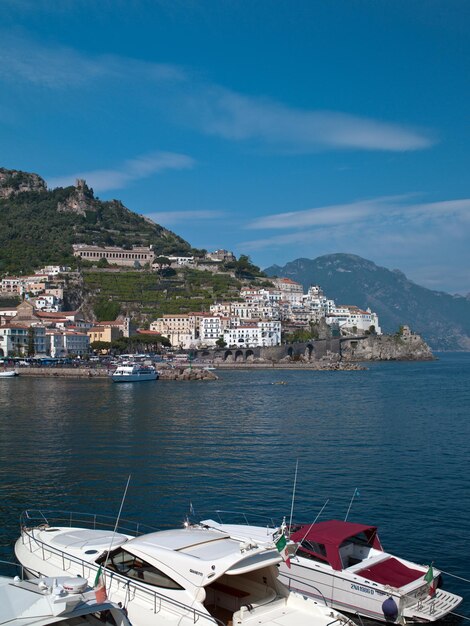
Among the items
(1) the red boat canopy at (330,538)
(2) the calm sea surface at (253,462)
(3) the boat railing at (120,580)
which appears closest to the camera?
(3) the boat railing at (120,580)

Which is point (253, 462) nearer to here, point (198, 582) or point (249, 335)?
point (198, 582)

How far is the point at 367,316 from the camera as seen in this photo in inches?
6476

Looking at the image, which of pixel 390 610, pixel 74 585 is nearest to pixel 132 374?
pixel 390 610

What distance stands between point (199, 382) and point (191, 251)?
96.2 m

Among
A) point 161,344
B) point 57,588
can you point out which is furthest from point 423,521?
point 161,344

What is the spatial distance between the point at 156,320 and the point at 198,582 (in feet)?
386

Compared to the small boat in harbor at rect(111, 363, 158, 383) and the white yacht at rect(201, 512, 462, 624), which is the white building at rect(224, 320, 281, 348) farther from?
the white yacht at rect(201, 512, 462, 624)

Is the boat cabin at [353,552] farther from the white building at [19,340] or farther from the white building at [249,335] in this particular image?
the white building at [249,335]

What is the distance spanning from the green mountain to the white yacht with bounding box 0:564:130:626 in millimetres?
139788

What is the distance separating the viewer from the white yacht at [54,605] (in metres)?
7.73

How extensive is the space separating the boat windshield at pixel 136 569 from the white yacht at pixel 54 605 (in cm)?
158

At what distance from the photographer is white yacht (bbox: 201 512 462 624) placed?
11719 millimetres

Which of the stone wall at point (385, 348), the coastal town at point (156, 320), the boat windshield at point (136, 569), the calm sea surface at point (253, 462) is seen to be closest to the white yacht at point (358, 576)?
the calm sea surface at point (253, 462)

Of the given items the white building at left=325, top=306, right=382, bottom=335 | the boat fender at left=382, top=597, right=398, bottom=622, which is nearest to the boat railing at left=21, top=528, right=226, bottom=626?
the boat fender at left=382, top=597, right=398, bottom=622
